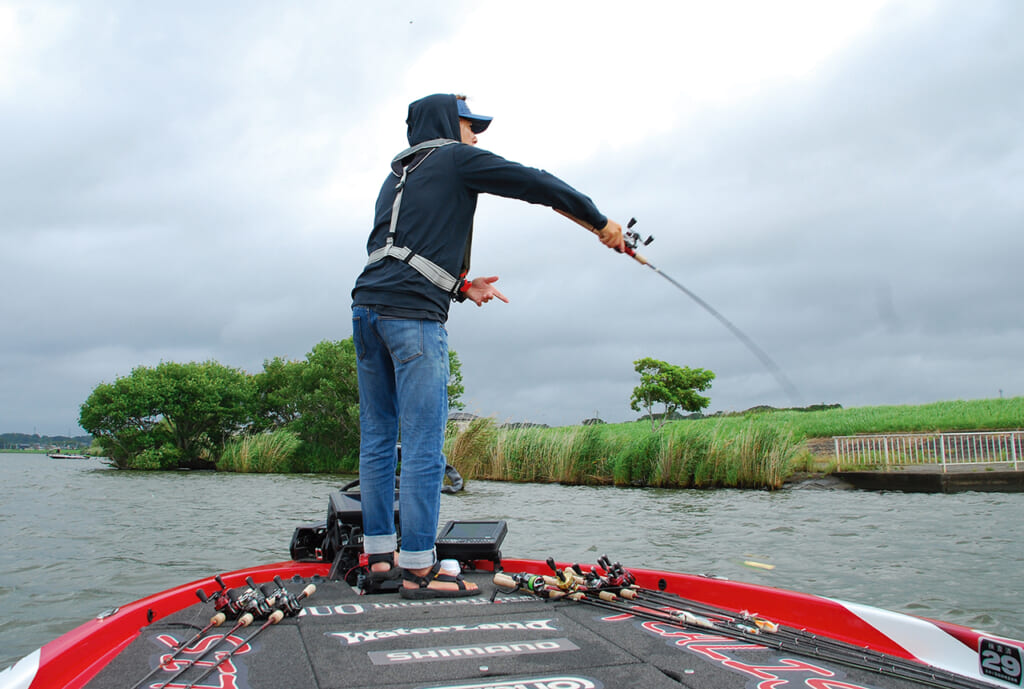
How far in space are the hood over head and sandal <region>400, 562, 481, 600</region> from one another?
1.84 metres

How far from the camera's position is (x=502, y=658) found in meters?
1.77

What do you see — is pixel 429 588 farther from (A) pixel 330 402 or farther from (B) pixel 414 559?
(A) pixel 330 402

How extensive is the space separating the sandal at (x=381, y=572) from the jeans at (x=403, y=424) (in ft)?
0.08

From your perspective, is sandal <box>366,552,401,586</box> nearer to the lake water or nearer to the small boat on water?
the small boat on water

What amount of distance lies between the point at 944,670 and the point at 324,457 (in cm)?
3003

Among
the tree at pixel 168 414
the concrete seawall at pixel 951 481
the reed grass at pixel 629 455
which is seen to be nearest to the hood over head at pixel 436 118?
the reed grass at pixel 629 455

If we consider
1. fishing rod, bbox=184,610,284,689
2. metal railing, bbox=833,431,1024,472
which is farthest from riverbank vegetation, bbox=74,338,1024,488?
fishing rod, bbox=184,610,284,689

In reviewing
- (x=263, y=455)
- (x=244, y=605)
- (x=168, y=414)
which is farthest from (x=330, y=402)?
(x=244, y=605)

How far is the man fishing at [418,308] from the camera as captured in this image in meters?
2.67

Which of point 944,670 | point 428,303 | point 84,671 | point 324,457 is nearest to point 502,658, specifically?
point 84,671

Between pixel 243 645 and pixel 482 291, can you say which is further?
pixel 482 291

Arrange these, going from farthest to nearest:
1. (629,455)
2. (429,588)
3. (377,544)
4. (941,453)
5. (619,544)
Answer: (941,453) → (629,455) → (619,544) → (377,544) → (429,588)

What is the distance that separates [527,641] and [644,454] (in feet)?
51.6

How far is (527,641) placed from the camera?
6.36 feet
